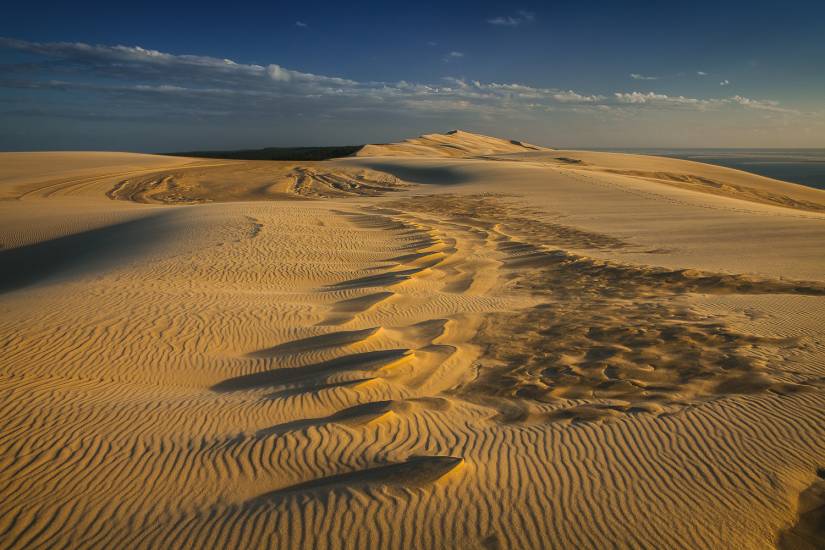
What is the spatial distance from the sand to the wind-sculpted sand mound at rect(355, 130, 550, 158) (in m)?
37.8

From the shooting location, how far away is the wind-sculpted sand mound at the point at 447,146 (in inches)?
1992

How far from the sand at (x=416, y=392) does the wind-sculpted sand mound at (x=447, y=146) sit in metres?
37.8

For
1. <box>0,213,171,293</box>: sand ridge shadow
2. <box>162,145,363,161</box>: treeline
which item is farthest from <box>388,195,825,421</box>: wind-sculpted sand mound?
<box>162,145,363,161</box>: treeline

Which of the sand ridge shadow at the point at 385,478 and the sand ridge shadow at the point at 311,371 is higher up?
the sand ridge shadow at the point at 385,478

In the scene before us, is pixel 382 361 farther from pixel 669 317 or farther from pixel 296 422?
pixel 669 317

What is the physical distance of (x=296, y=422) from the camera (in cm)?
480

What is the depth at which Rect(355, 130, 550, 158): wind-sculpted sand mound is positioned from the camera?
5059cm

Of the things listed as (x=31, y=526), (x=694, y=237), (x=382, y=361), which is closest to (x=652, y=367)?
(x=382, y=361)

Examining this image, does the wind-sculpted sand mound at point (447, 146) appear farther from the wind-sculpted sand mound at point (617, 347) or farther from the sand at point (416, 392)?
the wind-sculpted sand mound at point (617, 347)

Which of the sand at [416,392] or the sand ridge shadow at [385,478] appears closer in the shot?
the sand at [416,392]

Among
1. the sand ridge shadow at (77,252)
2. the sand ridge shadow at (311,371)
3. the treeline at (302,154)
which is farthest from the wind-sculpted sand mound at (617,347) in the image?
the treeline at (302,154)

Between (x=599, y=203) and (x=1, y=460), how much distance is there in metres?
19.4

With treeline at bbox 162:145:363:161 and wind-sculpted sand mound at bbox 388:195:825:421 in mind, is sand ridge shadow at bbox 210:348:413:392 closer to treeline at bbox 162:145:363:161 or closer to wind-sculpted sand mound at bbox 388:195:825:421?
wind-sculpted sand mound at bbox 388:195:825:421

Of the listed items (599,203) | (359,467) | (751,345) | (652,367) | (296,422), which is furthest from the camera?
(599,203)
